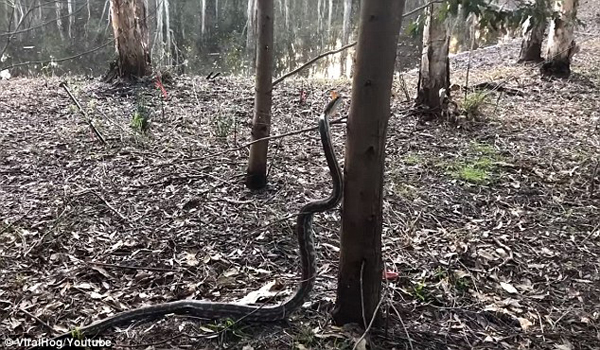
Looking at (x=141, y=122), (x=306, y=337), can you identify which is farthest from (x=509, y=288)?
(x=141, y=122)

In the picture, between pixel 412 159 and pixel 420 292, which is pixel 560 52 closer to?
pixel 412 159

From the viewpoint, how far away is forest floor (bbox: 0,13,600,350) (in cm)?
294

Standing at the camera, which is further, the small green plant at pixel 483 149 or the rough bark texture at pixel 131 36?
the rough bark texture at pixel 131 36

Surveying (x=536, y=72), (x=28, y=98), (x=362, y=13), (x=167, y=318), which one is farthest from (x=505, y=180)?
(x=28, y=98)

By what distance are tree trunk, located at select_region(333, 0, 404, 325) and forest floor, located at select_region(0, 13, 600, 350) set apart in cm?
23

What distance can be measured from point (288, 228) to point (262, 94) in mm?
1174

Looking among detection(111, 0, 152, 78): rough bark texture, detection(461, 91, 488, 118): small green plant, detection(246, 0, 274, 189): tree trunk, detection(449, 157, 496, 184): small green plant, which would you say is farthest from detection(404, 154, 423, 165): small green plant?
detection(111, 0, 152, 78): rough bark texture

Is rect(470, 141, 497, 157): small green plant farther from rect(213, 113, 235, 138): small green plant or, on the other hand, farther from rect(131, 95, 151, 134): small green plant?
rect(131, 95, 151, 134): small green plant

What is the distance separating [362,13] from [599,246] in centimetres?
274

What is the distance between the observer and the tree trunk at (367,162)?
238 centimetres

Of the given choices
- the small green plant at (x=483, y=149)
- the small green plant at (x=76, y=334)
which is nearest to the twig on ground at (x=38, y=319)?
the small green plant at (x=76, y=334)

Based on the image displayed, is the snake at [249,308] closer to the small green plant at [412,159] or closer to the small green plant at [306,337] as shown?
the small green plant at [306,337]

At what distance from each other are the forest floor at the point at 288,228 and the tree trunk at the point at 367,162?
0.23 meters

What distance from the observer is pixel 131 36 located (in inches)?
328
